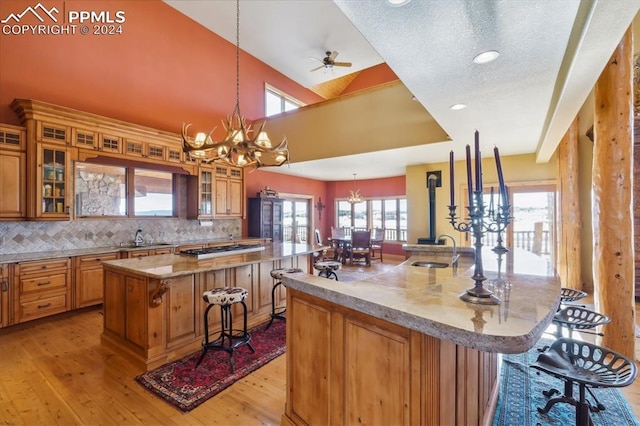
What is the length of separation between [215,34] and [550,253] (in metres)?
8.75

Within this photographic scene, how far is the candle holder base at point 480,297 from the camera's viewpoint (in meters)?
1.25

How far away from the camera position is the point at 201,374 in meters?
2.54

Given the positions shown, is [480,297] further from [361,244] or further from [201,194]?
[361,244]

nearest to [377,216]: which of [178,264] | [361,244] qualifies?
[361,244]

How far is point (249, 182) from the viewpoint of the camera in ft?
24.4

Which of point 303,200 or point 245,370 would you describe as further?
point 303,200

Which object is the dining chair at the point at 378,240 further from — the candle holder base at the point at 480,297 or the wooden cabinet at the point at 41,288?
the candle holder base at the point at 480,297

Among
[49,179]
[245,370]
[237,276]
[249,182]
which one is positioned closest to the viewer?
[245,370]

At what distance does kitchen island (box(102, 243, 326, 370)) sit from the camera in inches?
104

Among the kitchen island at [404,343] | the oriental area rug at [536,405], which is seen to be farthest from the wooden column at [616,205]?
the kitchen island at [404,343]

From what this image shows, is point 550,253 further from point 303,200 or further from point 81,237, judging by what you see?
point 81,237

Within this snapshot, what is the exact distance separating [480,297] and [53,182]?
5.22 metres

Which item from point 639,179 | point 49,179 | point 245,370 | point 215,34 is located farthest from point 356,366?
point 215,34

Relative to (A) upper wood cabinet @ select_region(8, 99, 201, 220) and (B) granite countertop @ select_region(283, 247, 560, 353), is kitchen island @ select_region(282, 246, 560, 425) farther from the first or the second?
(A) upper wood cabinet @ select_region(8, 99, 201, 220)
